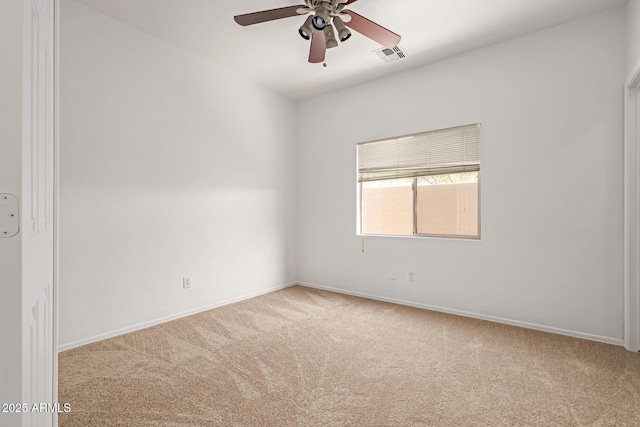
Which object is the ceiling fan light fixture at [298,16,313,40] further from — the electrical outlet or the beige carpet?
the electrical outlet

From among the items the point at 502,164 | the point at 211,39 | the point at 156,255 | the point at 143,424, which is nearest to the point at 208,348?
the point at 143,424

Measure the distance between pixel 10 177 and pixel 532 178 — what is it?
3.60m

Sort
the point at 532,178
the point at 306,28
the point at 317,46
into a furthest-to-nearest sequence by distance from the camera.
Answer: the point at 532,178
the point at 317,46
the point at 306,28

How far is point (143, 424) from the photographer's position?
1.68m

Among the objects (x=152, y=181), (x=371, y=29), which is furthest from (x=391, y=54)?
(x=152, y=181)

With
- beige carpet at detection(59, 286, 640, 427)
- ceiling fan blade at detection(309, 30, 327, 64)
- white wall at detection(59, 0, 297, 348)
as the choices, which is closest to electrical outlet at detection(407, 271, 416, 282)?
beige carpet at detection(59, 286, 640, 427)

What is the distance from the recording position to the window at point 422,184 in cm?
348

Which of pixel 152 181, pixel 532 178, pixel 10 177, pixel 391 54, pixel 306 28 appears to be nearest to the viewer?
pixel 10 177

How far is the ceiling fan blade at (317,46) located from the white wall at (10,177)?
80.8 inches

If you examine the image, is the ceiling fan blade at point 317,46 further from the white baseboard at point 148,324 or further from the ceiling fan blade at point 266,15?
the white baseboard at point 148,324

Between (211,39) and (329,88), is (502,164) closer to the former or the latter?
(329,88)

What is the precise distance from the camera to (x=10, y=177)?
2.91 feet

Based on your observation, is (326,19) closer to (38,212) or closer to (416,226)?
(38,212)

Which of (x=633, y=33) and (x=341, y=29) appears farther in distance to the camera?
(x=633, y=33)
